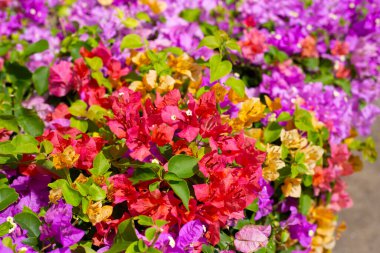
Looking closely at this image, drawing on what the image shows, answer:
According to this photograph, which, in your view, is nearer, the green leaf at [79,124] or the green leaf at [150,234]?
the green leaf at [150,234]

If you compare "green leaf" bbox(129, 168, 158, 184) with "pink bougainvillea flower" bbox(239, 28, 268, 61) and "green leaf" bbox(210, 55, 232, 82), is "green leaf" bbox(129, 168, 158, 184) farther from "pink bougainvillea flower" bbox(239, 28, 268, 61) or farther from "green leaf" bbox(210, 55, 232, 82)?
"pink bougainvillea flower" bbox(239, 28, 268, 61)

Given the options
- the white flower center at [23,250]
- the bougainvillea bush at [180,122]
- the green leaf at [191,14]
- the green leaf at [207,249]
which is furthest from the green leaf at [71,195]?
the green leaf at [191,14]

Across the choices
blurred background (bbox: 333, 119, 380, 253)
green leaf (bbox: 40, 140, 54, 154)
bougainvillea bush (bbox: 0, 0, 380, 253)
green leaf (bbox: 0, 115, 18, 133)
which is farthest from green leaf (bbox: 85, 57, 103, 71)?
blurred background (bbox: 333, 119, 380, 253)

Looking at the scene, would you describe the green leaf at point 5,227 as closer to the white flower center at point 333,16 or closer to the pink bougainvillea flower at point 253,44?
the pink bougainvillea flower at point 253,44

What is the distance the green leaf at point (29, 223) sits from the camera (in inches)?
37.0

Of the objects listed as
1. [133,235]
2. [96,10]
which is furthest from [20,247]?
[96,10]

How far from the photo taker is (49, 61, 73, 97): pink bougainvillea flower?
52.0 inches

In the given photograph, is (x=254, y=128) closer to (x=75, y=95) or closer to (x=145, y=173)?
(x=145, y=173)

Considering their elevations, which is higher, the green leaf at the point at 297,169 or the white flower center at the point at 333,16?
the white flower center at the point at 333,16

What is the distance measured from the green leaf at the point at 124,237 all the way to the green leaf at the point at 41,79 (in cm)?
59

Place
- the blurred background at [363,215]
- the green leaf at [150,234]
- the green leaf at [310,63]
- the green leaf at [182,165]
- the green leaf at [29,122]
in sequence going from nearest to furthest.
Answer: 1. the green leaf at [150,234]
2. the green leaf at [182,165]
3. the green leaf at [29,122]
4. the green leaf at [310,63]
5. the blurred background at [363,215]

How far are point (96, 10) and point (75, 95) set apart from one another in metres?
0.38

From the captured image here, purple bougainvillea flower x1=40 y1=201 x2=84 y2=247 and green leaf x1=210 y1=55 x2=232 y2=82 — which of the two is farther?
green leaf x1=210 y1=55 x2=232 y2=82

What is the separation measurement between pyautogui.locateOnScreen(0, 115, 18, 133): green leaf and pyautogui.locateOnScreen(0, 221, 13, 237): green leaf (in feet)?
1.02
